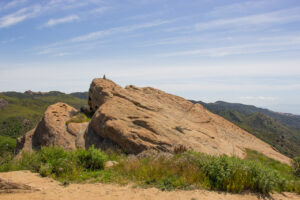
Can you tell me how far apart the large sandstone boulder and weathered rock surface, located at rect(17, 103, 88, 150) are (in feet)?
4.04

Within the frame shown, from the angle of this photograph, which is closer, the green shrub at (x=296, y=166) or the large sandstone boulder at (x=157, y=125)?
the green shrub at (x=296, y=166)

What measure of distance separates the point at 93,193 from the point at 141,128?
7481mm

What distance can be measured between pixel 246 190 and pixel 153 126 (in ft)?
25.0

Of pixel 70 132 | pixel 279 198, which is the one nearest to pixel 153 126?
pixel 70 132

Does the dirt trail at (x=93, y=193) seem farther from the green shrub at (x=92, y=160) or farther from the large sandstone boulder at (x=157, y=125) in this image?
the large sandstone boulder at (x=157, y=125)

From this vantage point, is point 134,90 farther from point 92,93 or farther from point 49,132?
point 49,132

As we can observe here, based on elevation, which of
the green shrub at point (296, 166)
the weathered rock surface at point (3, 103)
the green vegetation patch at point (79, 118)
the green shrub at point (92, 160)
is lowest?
the weathered rock surface at point (3, 103)

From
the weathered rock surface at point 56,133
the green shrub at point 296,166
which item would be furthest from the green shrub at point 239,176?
the weathered rock surface at point 56,133

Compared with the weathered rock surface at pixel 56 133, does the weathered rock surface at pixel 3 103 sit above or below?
below

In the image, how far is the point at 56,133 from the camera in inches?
659

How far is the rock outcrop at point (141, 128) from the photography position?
14.1m

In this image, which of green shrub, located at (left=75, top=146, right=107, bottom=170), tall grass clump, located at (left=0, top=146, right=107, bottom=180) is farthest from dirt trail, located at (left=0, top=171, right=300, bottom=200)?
green shrub, located at (left=75, top=146, right=107, bottom=170)

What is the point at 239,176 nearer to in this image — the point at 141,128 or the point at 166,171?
the point at 166,171

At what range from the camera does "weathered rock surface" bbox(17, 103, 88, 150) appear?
51.8ft
